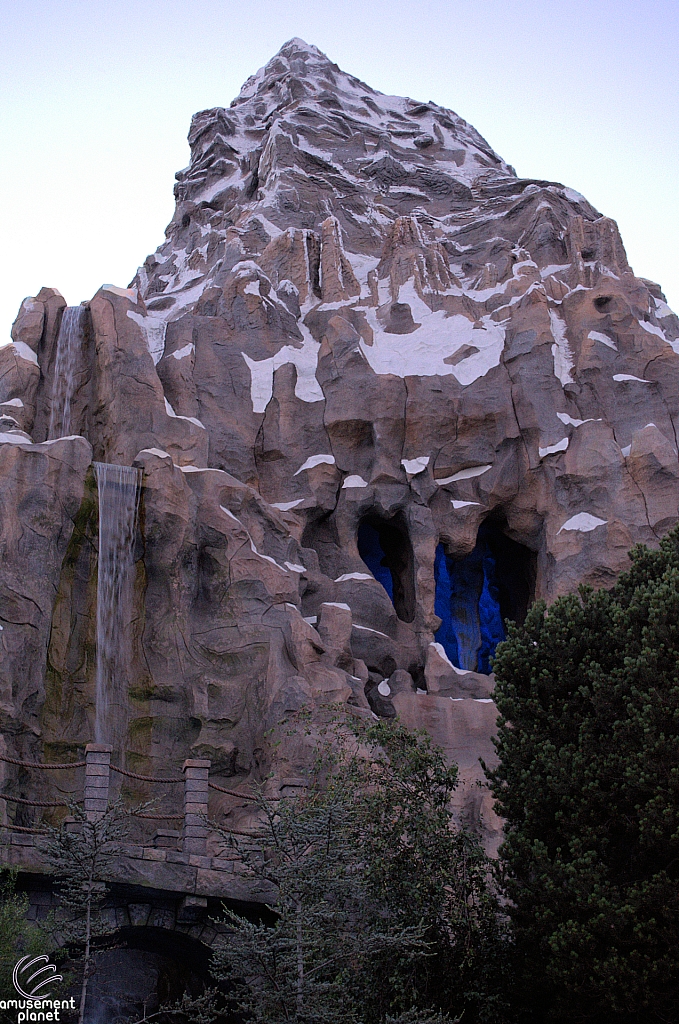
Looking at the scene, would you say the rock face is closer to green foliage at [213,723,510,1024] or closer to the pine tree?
green foliage at [213,723,510,1024]

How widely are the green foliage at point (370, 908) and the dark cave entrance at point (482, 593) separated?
1556 cm

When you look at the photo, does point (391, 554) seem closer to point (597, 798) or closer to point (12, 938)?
point (597, 798)

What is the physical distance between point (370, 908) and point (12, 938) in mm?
5519

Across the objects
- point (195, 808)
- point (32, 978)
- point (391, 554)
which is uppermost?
point (391, 554)

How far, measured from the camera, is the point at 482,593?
1479 inches

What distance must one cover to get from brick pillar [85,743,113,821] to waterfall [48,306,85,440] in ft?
47.3

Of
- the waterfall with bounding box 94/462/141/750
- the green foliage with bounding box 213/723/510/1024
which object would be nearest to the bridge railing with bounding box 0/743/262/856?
the green foliage with bounding box 213/723/510/1024

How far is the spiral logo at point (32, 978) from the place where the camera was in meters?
15.4

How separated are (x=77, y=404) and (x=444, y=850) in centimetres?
1896

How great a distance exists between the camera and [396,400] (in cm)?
3556

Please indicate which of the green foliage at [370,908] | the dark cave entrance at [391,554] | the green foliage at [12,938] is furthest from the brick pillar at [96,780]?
the dark cave entrance at [391,554]

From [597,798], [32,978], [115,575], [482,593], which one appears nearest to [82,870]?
[32,978]

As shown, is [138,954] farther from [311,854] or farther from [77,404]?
[77,404]

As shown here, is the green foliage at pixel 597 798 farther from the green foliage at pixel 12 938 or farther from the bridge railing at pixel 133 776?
the green foliage at pixel 12 938
